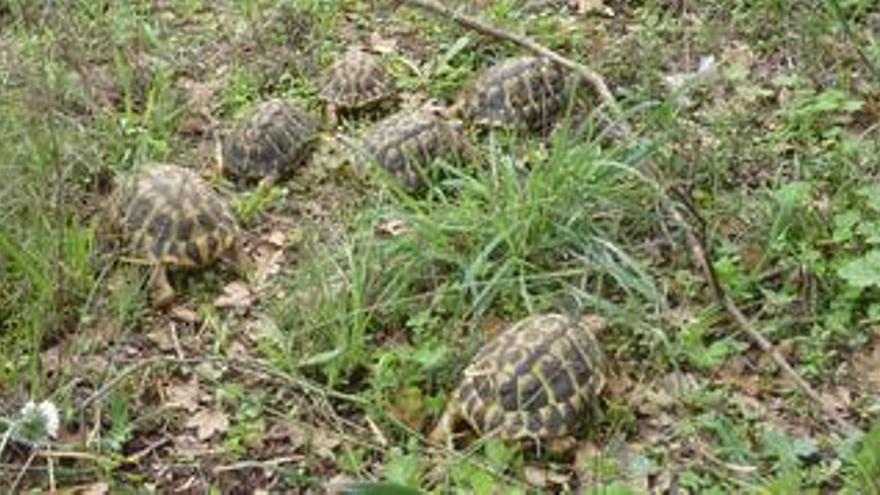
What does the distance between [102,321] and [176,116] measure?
4.20ft

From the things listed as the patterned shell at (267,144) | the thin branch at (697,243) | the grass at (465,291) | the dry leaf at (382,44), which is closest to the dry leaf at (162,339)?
the grass at (465,291)

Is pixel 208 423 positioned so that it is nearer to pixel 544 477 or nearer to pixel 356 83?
pixel 544 477

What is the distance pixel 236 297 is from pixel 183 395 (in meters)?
0.51

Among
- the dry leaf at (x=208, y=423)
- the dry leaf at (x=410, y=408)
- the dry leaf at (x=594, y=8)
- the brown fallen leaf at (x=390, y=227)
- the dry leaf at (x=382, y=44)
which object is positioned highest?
the dry leaf at (x=594, y=8)

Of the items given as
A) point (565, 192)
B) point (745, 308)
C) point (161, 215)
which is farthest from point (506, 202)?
point (161, 215)

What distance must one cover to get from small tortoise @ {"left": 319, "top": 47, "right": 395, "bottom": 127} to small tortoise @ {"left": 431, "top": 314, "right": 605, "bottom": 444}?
179 centimetres

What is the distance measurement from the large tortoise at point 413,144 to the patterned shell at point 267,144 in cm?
30

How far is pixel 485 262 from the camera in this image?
14.2ft

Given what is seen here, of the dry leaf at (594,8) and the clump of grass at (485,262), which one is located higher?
the dry leaf at (594,8)

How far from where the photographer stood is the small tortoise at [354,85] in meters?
5.43

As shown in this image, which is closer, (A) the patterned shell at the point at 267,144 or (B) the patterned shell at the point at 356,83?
(A) the patterned shell at the point at 267,144

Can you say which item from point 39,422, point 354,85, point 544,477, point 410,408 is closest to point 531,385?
point 544,477

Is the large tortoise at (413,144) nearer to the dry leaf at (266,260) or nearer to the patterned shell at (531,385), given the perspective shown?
the dry leaf at (266,260)

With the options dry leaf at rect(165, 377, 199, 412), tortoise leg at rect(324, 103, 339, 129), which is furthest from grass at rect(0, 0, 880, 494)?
tortoise leg at rect(324, 103, 339, 129)
